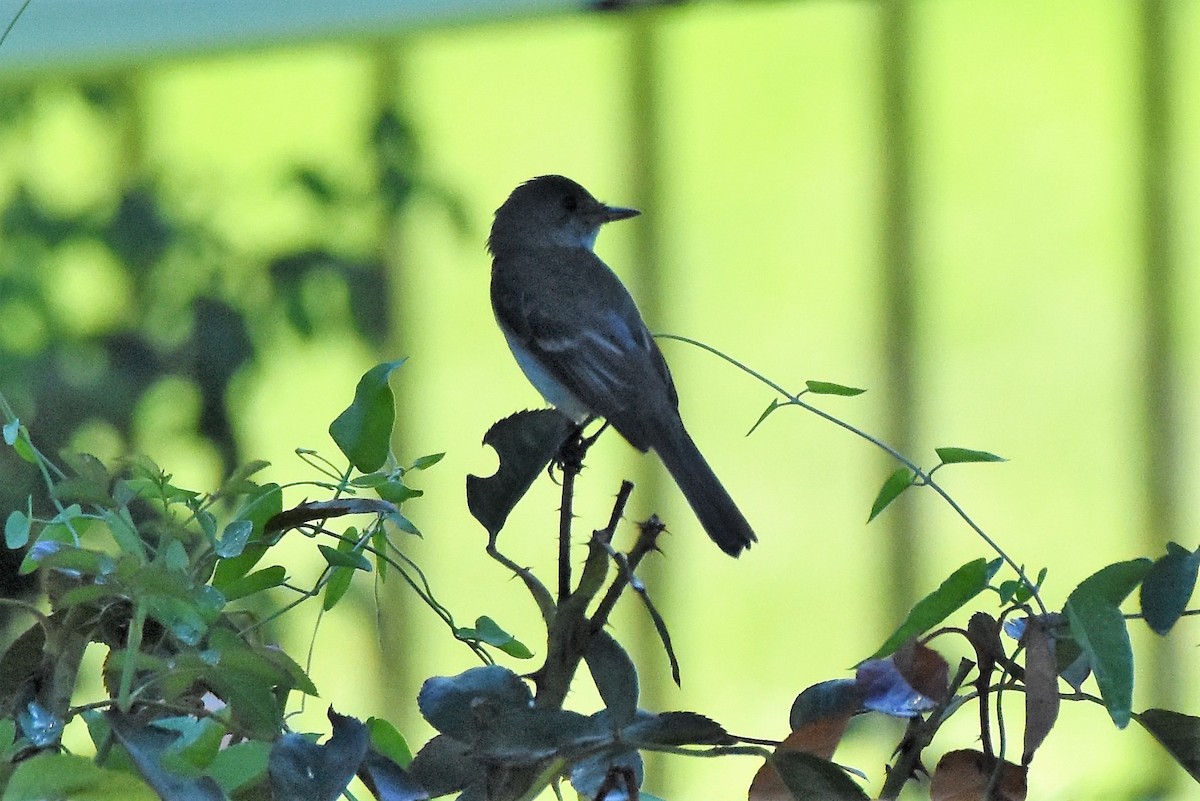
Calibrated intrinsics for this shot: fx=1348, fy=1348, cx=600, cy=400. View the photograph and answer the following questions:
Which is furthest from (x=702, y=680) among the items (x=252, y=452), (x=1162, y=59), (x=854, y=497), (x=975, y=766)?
(x=975, y=766)

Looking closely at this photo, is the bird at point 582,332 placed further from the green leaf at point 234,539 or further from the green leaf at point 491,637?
the green leaf at point 234,539

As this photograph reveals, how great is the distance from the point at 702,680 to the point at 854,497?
0.49m

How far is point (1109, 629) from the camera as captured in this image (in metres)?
0.50

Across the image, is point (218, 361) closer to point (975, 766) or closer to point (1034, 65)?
point (1034, 65)

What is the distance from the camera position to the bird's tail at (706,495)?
99 centimetres

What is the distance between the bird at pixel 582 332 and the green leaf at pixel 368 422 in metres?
0.44

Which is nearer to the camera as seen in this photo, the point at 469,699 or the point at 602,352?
the point at 469,699

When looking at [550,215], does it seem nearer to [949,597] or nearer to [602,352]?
[602,352]

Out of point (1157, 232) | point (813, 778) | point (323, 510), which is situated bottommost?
point (1157, 232)

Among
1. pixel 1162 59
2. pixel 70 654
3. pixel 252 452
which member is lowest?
pixel 252 452

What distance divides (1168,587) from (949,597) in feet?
0.29

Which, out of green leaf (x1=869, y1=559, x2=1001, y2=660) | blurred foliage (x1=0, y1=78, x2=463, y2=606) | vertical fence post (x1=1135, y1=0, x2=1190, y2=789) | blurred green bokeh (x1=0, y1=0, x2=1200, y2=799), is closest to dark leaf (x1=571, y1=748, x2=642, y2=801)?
green leaf (x1=869, y1=559, x2=1001, y2=660)

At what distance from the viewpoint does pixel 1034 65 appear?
8.82 feet

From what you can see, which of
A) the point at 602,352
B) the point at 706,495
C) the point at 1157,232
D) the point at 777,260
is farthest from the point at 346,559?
the point at 1157,232
